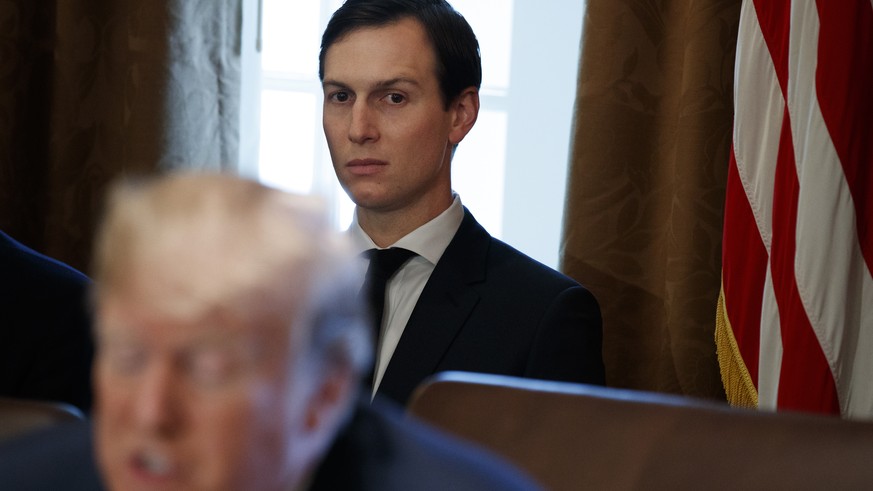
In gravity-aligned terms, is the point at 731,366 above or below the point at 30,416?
below

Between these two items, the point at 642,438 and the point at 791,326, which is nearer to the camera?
the point at 642,438

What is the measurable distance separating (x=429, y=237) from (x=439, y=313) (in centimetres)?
16

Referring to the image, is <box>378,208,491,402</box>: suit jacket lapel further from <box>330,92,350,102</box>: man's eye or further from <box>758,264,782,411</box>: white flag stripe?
<box>758,264,782,411</box>: white flag stripe

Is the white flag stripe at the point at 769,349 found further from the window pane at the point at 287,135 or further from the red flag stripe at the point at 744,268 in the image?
the window pane at the point at 287,135

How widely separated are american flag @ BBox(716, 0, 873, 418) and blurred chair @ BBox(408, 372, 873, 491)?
120cm

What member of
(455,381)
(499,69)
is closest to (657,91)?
(499,69)

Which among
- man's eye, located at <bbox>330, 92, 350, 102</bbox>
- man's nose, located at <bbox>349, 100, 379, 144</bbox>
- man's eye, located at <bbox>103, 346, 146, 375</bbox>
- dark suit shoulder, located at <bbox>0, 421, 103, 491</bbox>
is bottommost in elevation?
dark suit shoulder, located at <bbox>0, 421, 103, 491</bbox>

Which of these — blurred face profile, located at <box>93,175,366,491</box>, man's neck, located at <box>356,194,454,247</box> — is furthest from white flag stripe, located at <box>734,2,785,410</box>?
blurred face profile, located at <box>93,175,366,491</box>

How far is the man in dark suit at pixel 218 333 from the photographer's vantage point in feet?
2.08

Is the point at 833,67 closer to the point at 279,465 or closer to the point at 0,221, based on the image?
the point at 279,465

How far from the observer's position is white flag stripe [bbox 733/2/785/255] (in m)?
2.41

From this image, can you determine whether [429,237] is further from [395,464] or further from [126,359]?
[126,359]

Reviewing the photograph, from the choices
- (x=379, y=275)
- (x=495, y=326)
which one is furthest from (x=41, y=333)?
(x=495, y=326)

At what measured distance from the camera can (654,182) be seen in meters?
2.78
